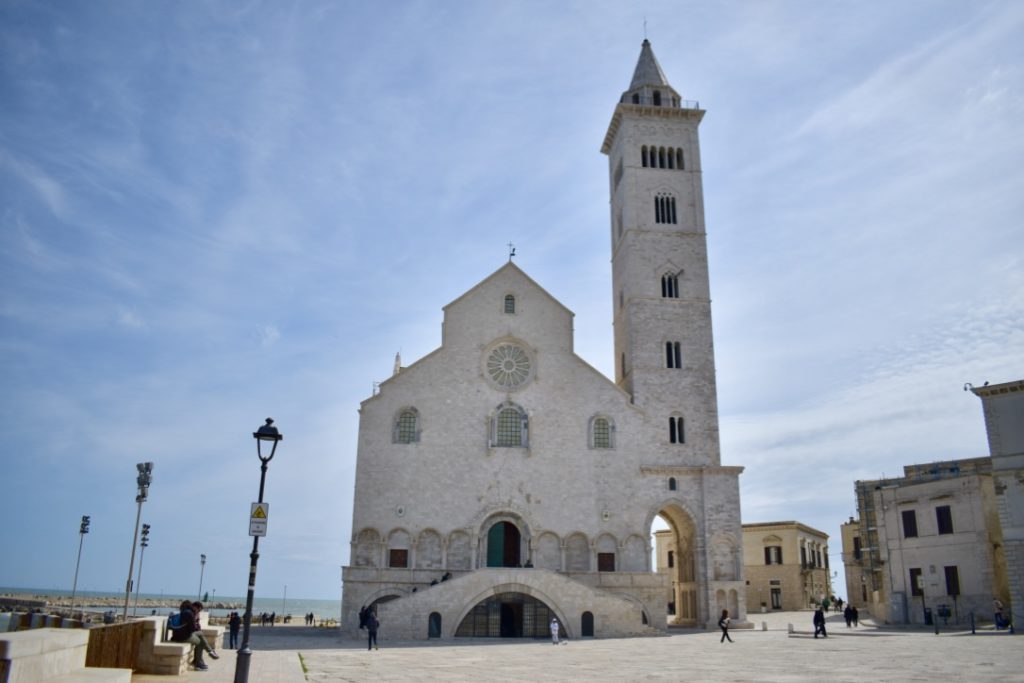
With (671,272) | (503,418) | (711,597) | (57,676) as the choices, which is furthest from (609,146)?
(57,676)

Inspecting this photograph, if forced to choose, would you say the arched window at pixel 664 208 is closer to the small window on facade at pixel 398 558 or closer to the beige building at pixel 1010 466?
the beige building at pixel 1010 466

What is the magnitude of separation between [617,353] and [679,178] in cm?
1115

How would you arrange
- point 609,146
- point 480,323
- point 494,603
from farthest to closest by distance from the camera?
point 609,146
point 480,323
point 494,603

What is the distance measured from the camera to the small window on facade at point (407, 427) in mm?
38625

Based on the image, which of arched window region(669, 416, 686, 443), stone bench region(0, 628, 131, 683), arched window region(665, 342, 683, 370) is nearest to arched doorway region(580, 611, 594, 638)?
arched window region(669, 416, 686, 443)

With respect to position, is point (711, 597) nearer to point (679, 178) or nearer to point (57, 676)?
point (679, 178)

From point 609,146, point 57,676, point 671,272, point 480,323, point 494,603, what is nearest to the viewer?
point 57,676

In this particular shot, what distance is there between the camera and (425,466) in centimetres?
3834

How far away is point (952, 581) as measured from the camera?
128 feet

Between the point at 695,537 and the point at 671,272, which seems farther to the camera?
the point at 671,272

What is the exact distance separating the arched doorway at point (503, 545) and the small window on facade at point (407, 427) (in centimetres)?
598

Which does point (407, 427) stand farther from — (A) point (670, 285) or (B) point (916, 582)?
(B) point (916, 582)

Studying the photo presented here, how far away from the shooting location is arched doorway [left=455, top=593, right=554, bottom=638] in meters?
33.2

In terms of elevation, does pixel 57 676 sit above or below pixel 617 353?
below
